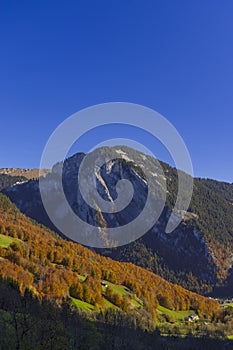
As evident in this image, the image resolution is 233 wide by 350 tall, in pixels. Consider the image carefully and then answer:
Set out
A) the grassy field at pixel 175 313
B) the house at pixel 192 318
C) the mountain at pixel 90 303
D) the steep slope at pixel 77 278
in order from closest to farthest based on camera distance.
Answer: the mountain at pixel 90 303
the steep slope at pixel 77 278
the house at pixel 192 318
the grassy field at pixel 175 313

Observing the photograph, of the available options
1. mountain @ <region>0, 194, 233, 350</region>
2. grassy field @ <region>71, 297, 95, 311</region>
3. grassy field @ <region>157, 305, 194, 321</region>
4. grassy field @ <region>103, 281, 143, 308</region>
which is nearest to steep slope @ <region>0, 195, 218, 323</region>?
grassy field @ <region>103, 281, 143, 308</region>

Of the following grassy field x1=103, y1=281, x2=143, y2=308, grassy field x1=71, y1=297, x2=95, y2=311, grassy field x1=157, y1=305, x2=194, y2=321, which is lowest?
grassy field x1=157, y1=305, x2=194, y2=321

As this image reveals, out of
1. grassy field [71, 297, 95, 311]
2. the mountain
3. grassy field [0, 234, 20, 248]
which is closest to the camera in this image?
the mountain

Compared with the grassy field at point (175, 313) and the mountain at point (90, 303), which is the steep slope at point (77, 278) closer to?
the mountain at point (90, 303)

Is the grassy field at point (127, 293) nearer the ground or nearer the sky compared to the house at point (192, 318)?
nearer the sky

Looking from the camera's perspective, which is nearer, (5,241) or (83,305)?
(83,305)

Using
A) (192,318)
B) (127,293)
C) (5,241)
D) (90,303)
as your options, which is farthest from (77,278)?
(192,318)

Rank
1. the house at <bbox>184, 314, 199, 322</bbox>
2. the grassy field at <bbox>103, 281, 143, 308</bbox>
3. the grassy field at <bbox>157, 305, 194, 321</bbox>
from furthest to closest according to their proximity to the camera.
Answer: the grassy field at <bbox>157, 305, 194, 321</bbox>, the house at <bbox>184, 314, 199, 322</bbox>, the grassy field at <bbox>103, 281, 143, 308</bbox>

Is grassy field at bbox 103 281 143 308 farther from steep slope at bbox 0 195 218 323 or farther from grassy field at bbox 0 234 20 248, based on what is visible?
grassy field at bbox 0 234 20 248

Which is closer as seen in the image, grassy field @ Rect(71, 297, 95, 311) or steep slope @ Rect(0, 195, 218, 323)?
grassy field @ Rect(71, 297, 95, 311)

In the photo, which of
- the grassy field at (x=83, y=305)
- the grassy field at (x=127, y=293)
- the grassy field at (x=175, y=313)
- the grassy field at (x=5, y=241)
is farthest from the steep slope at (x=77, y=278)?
the grassy field at (x=175, y=313)

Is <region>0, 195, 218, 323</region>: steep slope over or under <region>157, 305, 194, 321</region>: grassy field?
over

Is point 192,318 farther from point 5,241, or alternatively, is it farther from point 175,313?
point 5,241

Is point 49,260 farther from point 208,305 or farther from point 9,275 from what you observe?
point 208,305
